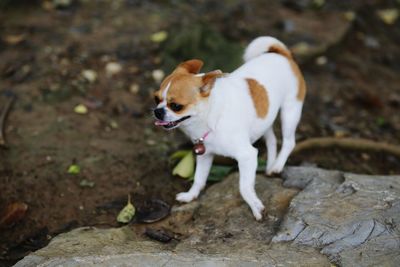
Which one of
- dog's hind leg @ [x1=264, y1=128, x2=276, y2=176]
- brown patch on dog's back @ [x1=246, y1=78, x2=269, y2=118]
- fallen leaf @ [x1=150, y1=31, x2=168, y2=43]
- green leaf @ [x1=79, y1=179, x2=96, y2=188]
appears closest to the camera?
brown patch on dog's back @ [x1=246, y1=78, x2=269, y2=118]

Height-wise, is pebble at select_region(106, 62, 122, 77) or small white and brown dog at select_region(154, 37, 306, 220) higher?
small white and brown dog at select_region(154, 37, 306, 220)

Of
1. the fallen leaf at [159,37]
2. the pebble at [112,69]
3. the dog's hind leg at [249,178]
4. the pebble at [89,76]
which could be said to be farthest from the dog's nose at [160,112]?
the fallen leaf at [159,37]

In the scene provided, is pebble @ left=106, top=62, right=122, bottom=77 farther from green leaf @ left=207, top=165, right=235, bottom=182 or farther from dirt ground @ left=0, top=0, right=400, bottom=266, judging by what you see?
green leaf @ left=207, top=165, right=235, bottom=182

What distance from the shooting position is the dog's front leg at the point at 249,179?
432cm

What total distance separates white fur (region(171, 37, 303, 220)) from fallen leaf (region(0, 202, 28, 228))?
1.47 m

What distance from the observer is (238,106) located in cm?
437

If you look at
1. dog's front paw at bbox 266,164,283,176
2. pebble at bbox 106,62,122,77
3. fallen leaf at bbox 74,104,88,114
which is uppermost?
dog's front paw at bbox 266,164,283,176

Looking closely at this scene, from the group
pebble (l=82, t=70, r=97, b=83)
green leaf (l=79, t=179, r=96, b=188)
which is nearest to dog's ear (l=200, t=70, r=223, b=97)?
green leaf (l=79, t=179, r=96, b=188)

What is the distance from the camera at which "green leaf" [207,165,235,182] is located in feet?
17.1

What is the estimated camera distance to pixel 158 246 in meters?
4.10

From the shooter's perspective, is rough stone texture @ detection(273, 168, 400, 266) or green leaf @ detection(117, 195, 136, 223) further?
green leaf @ detection(117, 195, 136, 223)

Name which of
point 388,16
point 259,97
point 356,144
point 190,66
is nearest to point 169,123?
point 190,66

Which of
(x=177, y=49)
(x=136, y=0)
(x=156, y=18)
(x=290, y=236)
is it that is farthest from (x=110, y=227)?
(x=136, y=0)

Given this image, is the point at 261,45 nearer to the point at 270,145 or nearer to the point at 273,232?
the point at 270,145
